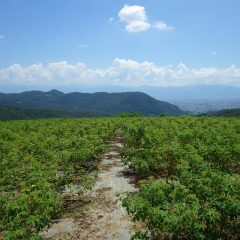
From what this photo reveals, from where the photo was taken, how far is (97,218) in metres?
13.6

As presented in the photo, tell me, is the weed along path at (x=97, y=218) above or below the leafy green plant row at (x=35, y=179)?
below

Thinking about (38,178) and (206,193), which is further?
(38,178)

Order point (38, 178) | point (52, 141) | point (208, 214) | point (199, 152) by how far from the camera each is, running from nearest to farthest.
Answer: point (208, 214), point (38, 178), point (199, 152), point (52, 141)

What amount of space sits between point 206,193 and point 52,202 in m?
4.79

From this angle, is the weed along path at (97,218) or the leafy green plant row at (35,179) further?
the weed along path at (97,218)

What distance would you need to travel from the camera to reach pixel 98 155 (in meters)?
26.0

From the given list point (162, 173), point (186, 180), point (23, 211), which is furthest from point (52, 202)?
point (162, 173)

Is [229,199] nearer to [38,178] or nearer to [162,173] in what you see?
[38,178]

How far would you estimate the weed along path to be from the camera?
480 inches

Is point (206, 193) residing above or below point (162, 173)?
above

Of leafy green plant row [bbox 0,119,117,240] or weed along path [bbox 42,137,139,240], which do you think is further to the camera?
weed along path [bbox 42,137,139,240]

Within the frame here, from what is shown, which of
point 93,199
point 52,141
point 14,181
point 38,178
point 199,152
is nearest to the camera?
point 38,178

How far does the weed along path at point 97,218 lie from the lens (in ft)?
40.0

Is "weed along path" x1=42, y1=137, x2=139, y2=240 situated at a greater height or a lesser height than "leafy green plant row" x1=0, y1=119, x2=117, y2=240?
lesser
